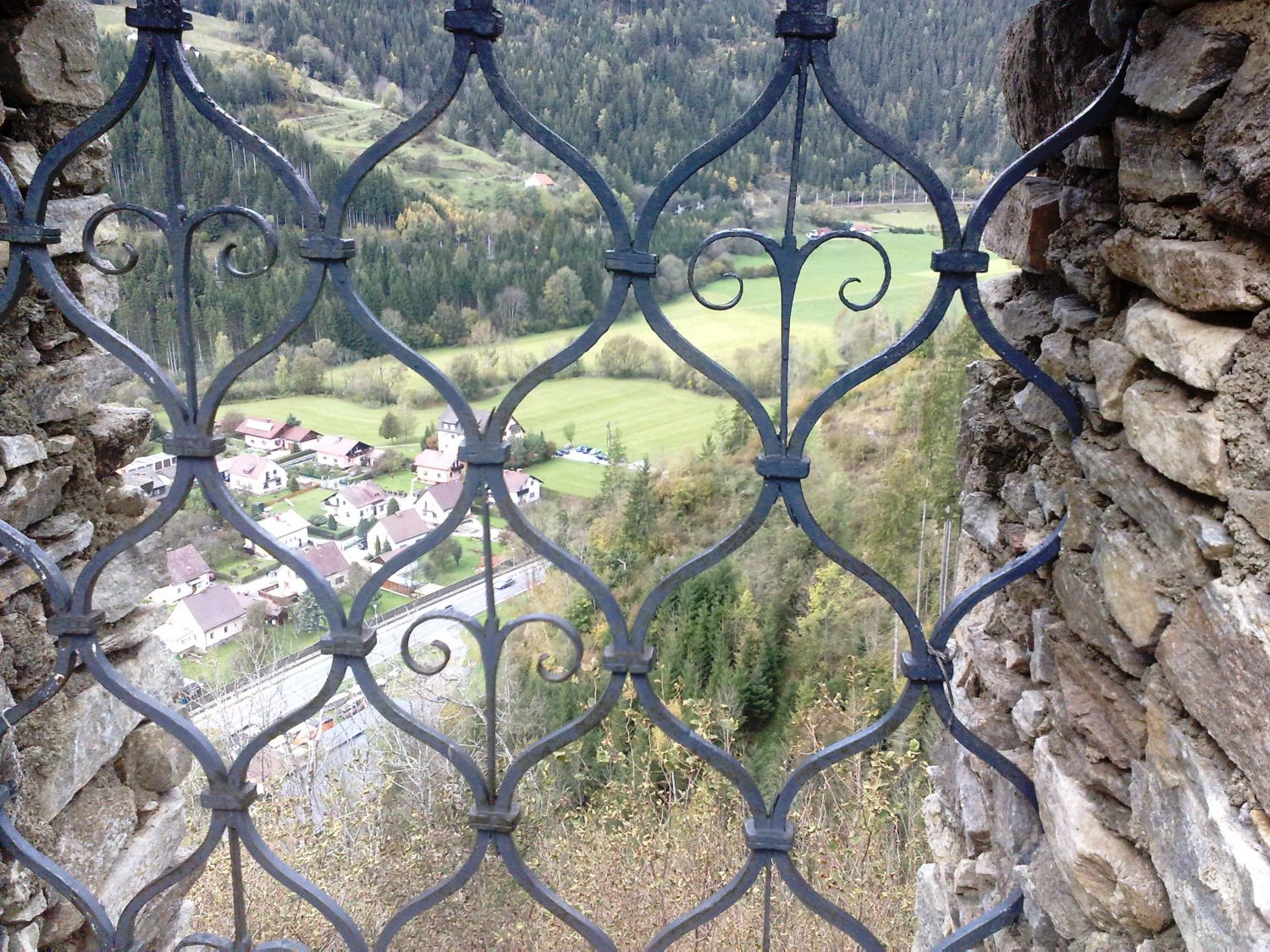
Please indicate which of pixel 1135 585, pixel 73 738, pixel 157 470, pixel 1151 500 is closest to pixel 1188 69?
pixel 1151 500

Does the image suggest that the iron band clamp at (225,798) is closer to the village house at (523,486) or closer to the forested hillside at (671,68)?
the forested hillside at (671,68)

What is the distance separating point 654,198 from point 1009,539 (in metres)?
0.87

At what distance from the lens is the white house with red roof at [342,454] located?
10.3 metres

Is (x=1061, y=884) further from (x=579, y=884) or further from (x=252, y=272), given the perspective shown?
(x=579, y=884)

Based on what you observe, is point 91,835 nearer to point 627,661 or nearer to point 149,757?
point 149,757

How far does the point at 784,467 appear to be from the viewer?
1.35m

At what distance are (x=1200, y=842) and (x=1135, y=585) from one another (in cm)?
31

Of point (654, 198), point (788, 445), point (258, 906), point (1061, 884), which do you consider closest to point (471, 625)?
point (788, 445)

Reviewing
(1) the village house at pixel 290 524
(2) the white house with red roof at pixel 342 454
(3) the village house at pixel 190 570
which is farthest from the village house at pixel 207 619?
(2) the white house with red roof at pixel 342 454

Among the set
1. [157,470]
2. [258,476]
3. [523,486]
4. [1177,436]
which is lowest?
[157,470]

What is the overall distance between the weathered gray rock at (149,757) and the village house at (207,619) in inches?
335

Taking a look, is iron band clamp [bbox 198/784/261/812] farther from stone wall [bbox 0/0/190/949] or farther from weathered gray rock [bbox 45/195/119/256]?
weathered gray rock [bbox 45/195/119/256]

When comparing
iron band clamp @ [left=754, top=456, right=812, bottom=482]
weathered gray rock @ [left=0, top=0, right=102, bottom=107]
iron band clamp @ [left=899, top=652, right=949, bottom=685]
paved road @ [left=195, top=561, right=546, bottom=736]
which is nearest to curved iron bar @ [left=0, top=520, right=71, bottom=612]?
weathered gray rock @ [left=0, top=0, right=102, bottom=107]

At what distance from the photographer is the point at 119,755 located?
6.69 ft
